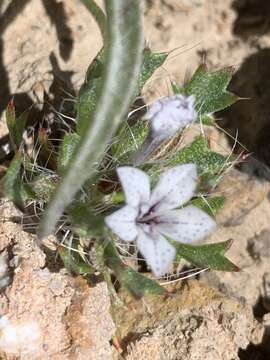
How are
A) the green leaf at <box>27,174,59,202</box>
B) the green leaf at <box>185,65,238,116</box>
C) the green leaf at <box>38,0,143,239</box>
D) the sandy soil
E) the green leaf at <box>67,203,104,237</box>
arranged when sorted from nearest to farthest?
the green leaf at <box>38,0,143,239</box> < the green leaf at <box>67,203,104,237</box> < the sandy soil < the green leaf at <box>27,174,59,202</box> < the green leaf at <box>185,65,238,116</box>

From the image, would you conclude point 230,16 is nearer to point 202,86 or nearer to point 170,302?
point 202,86

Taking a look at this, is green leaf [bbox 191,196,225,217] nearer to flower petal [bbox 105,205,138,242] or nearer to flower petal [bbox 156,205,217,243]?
flower petal [bbox 156,205,217,243]

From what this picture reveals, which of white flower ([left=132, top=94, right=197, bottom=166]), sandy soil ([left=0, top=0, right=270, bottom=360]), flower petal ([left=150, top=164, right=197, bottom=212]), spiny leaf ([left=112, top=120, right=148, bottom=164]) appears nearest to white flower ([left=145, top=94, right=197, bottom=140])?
white flower ([left=132, top=94, right=197, bottom=166])

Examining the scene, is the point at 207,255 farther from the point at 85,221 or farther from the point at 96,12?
the point at 96,12

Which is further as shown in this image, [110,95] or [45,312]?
[45,312]

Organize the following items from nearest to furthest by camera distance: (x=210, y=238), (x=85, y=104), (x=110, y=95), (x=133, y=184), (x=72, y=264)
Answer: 1. (x=110, y=95)
2. (x=133, y=184)
3. (x=72, y=264)
4. (x=85, y=104)
5. (x=210, y=238)

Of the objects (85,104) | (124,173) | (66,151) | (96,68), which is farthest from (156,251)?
(96,68)

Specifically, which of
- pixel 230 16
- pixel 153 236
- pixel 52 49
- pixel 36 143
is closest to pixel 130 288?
pixel 153 236

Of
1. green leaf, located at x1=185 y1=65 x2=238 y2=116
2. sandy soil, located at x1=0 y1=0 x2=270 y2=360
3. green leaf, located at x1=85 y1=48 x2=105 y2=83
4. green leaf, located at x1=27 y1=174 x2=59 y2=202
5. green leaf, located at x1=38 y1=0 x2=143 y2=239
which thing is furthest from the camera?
green leaf, located at x1=185 y1=65 x2=238 y2=116
